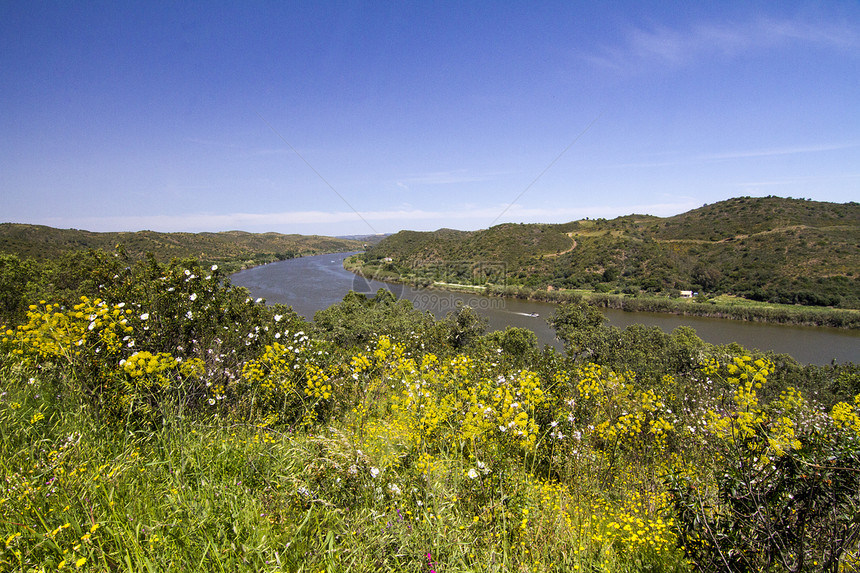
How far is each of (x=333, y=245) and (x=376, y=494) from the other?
198967mm

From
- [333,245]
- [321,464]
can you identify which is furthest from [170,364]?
[333,245]

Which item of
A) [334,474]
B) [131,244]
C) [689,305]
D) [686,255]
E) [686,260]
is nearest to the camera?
[334,474]

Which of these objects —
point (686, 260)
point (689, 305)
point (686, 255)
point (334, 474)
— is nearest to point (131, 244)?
point (334, 474)

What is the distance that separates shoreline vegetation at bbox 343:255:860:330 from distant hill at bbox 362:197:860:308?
212cm

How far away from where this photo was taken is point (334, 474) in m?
2.19

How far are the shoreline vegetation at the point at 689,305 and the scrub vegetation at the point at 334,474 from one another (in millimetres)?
41913

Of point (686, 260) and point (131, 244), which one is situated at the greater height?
point (686, 260)

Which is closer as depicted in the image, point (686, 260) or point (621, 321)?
point (621, 321)

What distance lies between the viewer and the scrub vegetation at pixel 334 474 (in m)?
1.64

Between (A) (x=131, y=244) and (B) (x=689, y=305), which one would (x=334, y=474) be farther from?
(A) (x=131, y=244)

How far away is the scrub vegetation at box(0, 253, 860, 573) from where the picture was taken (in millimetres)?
1637

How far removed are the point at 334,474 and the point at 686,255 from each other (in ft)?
235

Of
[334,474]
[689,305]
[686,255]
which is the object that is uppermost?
[686,255]

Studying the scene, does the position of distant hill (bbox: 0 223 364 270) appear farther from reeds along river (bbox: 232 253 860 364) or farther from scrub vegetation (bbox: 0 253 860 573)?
scrub vegetation (bbox: 0 253 860 573)
